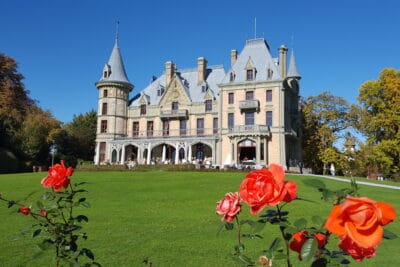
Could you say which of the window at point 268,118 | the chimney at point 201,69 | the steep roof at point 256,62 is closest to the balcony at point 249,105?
the window at point 268,118

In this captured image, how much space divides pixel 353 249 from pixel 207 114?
40.1m

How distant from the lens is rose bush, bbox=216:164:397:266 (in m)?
1.31

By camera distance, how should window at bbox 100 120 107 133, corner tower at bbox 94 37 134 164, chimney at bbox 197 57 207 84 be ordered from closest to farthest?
corner tower at bbox 94 37 134 164
window at bbox 100 120 107 133
chimney at bbox 197 57 207 84

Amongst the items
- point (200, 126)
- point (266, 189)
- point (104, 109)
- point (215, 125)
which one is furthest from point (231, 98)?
point (266, 189)

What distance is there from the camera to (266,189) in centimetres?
177

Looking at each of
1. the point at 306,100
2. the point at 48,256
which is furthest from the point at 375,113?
the point at 48,256

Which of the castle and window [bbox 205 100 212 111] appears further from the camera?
window [bbox 205 100 212 111]

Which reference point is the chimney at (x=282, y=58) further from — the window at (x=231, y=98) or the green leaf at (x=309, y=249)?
the green leaf at (x=309, y=249)

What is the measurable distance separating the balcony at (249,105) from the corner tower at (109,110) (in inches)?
579

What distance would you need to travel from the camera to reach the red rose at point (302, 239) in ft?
6.03

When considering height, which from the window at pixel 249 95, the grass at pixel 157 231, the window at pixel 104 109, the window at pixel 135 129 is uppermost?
the window at pixel 249 95

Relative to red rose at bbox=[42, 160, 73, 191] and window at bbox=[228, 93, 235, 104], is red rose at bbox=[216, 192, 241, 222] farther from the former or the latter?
window at bbox=[228, 93, 235, 104]

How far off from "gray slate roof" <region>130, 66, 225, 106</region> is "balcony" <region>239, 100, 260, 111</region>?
17.2ft

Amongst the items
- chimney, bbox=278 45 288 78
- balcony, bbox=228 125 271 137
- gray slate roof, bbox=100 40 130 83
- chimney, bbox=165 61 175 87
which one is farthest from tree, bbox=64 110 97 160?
chimney, bbox=278 45 288 78
